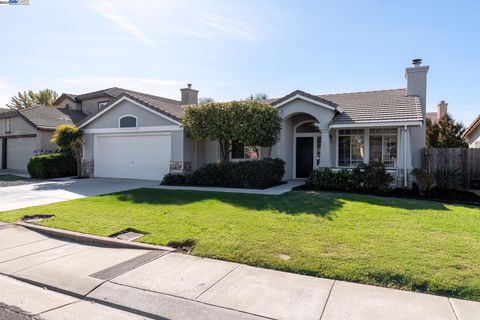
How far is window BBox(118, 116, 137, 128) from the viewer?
1819 cm

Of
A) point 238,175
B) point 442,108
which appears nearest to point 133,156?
point 238,175

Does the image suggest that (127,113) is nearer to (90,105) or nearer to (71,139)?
(71,139)

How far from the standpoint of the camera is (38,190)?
570 inches

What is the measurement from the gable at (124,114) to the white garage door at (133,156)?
642 mm

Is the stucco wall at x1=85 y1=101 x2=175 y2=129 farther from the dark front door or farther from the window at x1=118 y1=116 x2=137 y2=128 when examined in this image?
the dark front door

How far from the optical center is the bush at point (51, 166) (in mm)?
19594

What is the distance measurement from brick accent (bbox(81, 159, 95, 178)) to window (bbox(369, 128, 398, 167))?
48.8ft

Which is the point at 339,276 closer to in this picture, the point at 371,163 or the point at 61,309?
the point at 61,309

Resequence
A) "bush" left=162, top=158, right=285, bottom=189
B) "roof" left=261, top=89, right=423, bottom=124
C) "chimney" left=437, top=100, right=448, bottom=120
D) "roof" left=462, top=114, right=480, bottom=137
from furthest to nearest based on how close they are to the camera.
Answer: "chimney" left=437, top=100, right=448, bottom=120 → "roof" left=462, top=114, right=480, bottom=137 → "roof" left=261, top=89, right=423, bottom=124 → "bush" left=162, top=158, right=285, bottom=189

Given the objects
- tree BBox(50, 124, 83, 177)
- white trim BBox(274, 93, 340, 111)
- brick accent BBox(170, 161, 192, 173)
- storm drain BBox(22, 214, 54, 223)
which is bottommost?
storm drain BBox(22, 214, 54, 223)

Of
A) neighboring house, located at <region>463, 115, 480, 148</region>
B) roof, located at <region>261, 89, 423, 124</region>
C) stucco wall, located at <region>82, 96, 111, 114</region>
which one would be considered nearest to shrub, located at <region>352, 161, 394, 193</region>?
roof, located at <region>261, 89, 423, 124</region>

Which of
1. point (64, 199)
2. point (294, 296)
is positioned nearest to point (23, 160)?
point (64, 199)

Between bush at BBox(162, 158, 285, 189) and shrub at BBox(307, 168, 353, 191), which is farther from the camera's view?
bush at BBox(162, 158, 285, 189)

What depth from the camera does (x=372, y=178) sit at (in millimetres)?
12977
